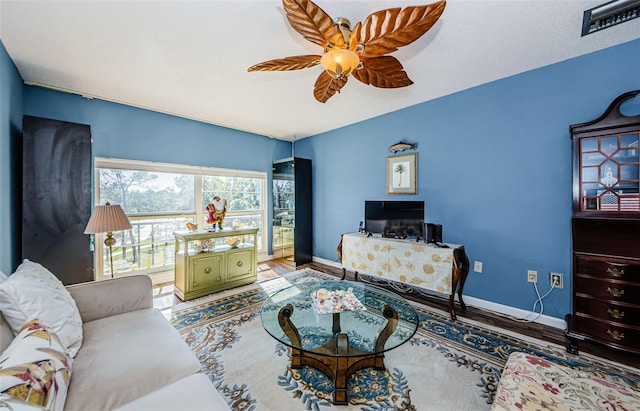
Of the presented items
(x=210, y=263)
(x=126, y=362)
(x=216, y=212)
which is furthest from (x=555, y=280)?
(x=216, y=212)

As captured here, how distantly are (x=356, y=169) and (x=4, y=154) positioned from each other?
376cm

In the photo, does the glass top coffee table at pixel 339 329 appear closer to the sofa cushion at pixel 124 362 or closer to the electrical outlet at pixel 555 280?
the sofa cushion at pixel 124 362

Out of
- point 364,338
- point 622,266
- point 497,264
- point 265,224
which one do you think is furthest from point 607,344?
point 265,224

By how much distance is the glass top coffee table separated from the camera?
4.82ft

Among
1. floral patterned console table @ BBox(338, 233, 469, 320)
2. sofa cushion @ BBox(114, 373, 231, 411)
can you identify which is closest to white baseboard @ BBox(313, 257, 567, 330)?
floral patterned console table @ BBox(338, 233, 469, 320)

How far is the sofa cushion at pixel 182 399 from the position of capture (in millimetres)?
961

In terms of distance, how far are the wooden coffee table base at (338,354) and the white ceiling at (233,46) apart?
205 cm

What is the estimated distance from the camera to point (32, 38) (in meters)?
1.88

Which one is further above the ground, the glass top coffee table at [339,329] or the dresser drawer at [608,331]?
the glass top coffee table at [339,329]

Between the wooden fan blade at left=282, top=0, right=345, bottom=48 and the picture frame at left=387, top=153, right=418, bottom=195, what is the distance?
213 centimetres

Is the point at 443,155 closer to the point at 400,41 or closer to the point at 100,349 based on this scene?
the point at 400,41

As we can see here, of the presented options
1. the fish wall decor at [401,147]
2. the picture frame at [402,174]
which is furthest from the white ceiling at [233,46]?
the picture frame at [402,174]

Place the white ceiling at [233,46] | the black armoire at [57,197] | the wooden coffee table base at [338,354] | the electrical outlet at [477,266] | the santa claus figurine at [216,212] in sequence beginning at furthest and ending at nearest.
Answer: the santa claus figurine at [216,212], the electrical outlet at [477,266], the black armoire at [57,197], the white ceiling at [233,46], the wooden coffee table base at [338,354]

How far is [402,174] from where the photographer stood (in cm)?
337
